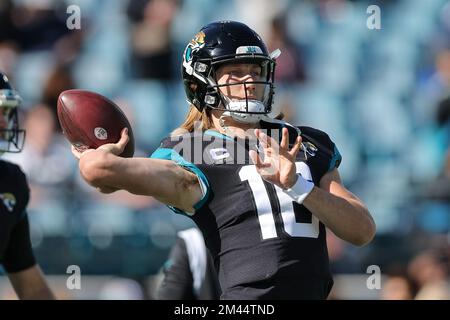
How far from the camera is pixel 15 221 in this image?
4.05 metres

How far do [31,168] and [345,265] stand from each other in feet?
8.43

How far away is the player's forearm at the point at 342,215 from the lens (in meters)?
3.11

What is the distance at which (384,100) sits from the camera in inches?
292

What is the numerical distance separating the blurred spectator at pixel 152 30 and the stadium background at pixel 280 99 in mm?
12

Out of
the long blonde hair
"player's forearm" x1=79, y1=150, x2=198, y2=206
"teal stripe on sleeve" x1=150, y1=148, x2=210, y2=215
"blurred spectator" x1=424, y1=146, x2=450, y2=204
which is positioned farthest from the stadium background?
"player's forearm" x1=79, y1=150, x2=198, y2=206

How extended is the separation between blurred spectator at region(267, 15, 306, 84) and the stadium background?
1 cm

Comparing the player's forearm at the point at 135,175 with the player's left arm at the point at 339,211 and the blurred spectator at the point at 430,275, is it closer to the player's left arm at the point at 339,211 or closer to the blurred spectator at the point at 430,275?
the player's left arm at the point at 339,211

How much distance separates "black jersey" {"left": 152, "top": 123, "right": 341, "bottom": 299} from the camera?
125 inches

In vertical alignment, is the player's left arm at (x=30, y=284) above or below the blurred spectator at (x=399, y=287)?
above

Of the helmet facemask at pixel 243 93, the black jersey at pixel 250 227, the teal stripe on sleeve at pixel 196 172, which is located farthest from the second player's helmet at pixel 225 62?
the teal stripe on sleeve at pixel 196 172

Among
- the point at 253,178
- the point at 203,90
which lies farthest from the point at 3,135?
the point at 253,178

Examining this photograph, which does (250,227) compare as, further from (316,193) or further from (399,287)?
(399,287)

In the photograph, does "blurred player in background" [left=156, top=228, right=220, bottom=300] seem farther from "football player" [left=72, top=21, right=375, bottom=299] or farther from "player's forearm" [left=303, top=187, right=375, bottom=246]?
"player's forearm" [left=303, top=187, right=375, bottom=246]
